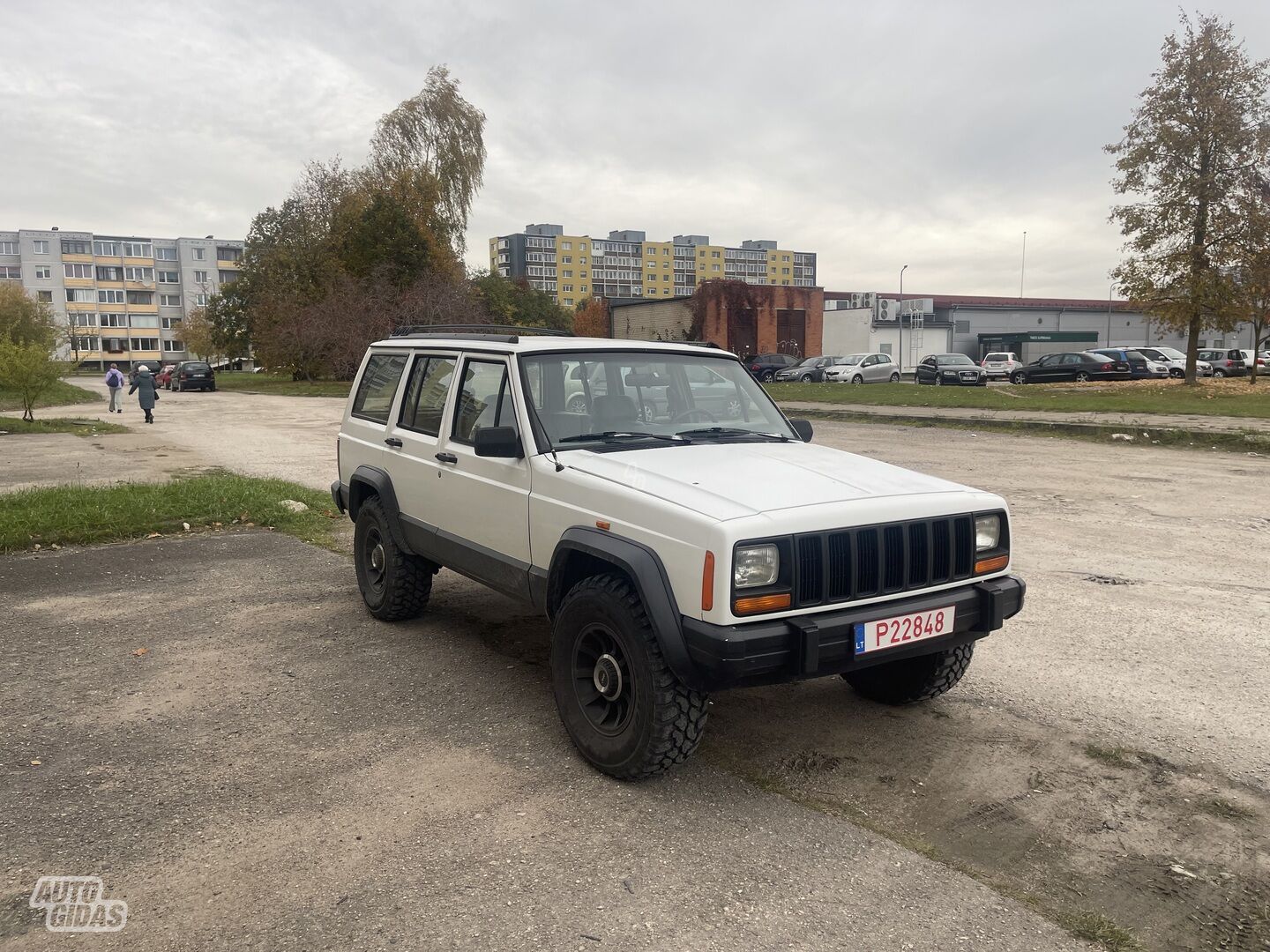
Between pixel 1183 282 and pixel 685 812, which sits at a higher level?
pixel 1183 282

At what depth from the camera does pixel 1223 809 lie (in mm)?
3482

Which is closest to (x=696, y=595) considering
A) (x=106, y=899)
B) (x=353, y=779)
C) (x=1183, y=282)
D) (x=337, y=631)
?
(x=353, y=779)

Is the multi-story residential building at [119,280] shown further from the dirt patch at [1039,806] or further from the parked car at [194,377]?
the dirt patch at [1039,806]

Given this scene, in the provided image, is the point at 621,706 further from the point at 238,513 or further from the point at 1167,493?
the point at 1167,493

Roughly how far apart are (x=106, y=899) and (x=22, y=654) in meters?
3.01

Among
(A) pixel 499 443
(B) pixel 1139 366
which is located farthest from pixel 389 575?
(B) pixel 1139 366

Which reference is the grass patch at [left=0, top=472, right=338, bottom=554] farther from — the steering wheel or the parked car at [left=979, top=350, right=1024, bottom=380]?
the parked car at [left=979, top=350, right=1024, bottom=380]

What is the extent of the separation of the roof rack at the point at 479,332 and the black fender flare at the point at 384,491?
95 cm

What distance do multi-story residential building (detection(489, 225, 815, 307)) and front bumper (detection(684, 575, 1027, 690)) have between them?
151685mm

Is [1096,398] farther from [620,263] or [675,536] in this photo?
[620,263]

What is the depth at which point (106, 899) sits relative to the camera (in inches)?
116

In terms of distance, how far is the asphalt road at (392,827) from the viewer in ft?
9.20

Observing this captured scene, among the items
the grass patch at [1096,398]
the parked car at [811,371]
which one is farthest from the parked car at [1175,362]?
the parked car at [811,371]

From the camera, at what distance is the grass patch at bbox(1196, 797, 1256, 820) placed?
3.43 metres
